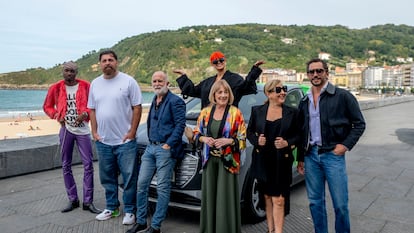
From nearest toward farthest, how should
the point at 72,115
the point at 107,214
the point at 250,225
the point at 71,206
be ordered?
the point at 250,225, the point at 107,214, the point at 72,115, the point at 71,206

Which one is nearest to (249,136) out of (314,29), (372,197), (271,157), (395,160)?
(271,157)

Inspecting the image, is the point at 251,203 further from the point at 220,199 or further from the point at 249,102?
the point at 249,102

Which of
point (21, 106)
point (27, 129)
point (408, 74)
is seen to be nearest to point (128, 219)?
point (27, 129)

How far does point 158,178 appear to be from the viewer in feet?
13.6

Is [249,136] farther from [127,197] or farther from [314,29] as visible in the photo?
[314,29]

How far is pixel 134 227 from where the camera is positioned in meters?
4.22

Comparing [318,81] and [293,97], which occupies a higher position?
[318,81]

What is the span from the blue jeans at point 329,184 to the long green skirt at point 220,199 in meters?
0.76

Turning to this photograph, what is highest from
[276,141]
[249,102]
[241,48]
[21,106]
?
[241,48]

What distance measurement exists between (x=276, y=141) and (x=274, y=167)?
0.89 feet

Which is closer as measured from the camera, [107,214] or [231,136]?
[231,136]

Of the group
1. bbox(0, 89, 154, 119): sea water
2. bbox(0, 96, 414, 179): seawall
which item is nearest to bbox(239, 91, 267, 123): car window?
bbox(0, 96, 414, 179): seawall

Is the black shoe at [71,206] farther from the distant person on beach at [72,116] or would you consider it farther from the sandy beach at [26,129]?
the sandy beach at [26,129]

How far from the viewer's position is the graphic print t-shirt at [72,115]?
197 inches
